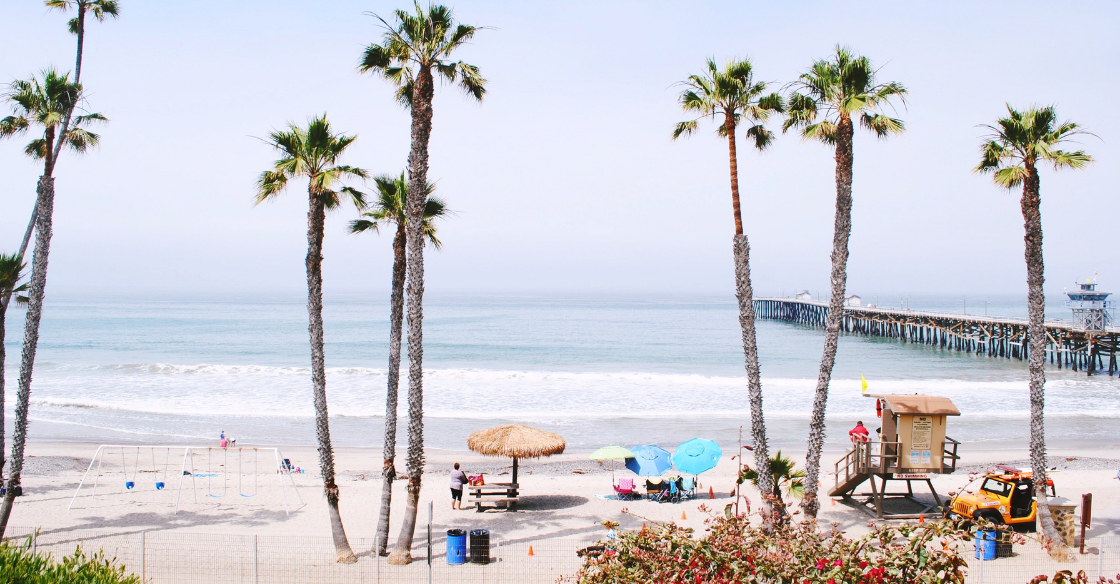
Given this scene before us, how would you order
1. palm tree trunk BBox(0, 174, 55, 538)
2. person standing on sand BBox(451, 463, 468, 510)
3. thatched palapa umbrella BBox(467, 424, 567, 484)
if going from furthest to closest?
thatched palapa umbrella BBox(467, 424, 567, 484)
person standing on sand BBox(451, 463, 468, 510)
palm tree trunk BBox(0, 174, 55, 538)

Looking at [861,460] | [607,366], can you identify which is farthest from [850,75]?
[607,366]

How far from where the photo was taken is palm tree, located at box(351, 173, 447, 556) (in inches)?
493

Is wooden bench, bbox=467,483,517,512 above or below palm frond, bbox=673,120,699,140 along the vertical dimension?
below

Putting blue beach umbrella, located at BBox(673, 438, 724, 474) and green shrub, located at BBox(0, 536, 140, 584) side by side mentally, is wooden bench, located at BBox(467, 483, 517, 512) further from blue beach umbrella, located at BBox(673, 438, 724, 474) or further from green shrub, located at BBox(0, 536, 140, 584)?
green shrub, located at BBox(0, 536, 140, 584)

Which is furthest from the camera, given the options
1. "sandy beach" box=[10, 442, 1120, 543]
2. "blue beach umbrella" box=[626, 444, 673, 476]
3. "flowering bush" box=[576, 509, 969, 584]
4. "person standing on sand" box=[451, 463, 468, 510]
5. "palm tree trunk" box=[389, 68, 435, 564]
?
"blue beach umbrella" box=[626, 444, 673, 476]

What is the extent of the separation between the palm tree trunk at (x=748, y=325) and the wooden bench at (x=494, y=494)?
632 centimetres

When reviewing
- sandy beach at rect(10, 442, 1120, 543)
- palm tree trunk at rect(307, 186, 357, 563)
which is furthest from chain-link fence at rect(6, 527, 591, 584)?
sandy beach at rect(10, 442, 1120, 543)

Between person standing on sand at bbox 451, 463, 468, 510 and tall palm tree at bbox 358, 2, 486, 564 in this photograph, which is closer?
tall palm tree at bbox 358, 2, 486, 564

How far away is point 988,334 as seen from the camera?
57469 millimetres

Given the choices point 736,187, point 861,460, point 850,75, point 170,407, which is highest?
point 850,75

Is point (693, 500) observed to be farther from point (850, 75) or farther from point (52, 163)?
point (52, 163)

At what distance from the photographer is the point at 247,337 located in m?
79.6

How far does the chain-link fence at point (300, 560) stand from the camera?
37.3 feet

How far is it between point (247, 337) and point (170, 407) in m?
46.7
